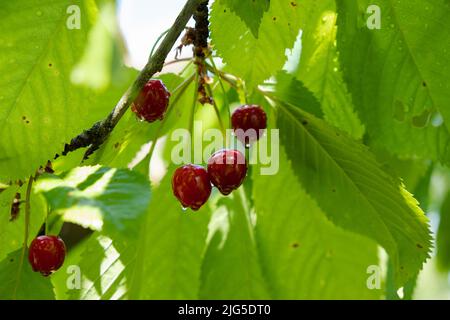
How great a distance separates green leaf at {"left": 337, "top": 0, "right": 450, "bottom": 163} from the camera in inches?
64.1

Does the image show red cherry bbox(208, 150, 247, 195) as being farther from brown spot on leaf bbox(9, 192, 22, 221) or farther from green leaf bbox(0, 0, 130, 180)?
brown spot on leaf bbox(9, 192, 22, 221)

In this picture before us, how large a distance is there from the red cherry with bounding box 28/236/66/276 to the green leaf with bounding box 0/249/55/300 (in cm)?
13

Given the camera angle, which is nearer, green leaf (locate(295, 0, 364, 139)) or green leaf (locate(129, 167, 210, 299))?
green leaf (locate(295, 0, 364, 139))

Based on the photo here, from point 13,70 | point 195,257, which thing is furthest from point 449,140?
point 13,70

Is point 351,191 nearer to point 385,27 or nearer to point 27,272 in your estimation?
point 385,27

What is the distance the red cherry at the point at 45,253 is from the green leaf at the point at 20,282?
13 centimetres

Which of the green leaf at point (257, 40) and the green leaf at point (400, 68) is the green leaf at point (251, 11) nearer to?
the green leaf at point (257, 40)

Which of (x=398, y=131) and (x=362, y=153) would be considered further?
(x=398, y=131)

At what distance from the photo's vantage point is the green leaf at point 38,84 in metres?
1.46

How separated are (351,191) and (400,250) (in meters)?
0.19

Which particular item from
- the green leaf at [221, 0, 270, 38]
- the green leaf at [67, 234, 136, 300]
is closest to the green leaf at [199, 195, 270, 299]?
the green leaf at [67, 234, 136, 300]

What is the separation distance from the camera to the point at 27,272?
1719 mm

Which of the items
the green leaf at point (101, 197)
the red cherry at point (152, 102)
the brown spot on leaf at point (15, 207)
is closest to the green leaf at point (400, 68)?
the red cherry at point (152, 102)

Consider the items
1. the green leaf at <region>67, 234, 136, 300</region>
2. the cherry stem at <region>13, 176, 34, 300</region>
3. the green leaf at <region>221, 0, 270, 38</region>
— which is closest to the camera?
the green leaf at <region>221, 0, 270, 38</region>
